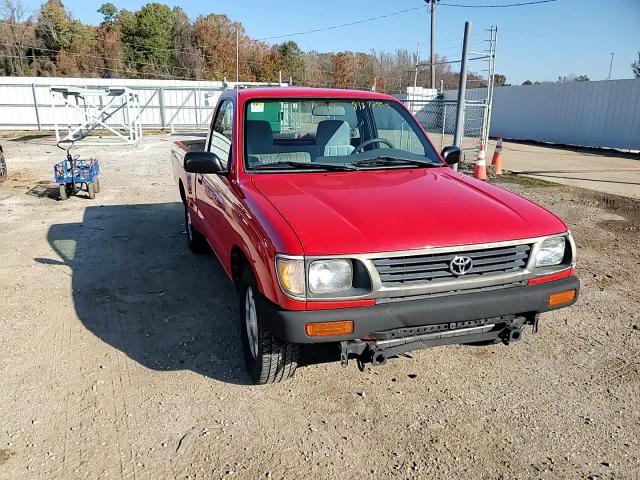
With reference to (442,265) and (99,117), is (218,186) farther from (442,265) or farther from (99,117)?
(99,117)

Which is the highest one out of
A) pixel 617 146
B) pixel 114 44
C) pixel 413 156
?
pixel 114 44

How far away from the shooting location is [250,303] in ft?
10.5

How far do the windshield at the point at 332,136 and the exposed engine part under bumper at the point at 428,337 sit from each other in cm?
148

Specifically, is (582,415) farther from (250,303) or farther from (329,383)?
(250,303)

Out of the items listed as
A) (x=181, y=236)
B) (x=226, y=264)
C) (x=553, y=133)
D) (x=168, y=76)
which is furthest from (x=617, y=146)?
(x=168, y=76)

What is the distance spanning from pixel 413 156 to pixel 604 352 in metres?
2.04

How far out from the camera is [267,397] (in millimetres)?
3154

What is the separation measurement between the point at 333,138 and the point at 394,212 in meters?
1.44

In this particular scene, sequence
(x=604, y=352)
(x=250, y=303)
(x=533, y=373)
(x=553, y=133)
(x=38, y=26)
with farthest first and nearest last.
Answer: (x=38, y=26), (x=553, y=133), (x=604, y=352), (x=533, y=373), (x=250, y=303)

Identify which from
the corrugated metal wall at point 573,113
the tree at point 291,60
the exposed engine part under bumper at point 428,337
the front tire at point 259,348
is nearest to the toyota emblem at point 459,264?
the exposed engine part under bumper at point 428,337

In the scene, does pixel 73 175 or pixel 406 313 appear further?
pixel 73 175

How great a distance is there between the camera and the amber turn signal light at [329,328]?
8.43 feet

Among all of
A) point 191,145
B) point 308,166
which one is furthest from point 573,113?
point 308,166

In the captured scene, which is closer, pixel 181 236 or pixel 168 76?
pixel 181 236
